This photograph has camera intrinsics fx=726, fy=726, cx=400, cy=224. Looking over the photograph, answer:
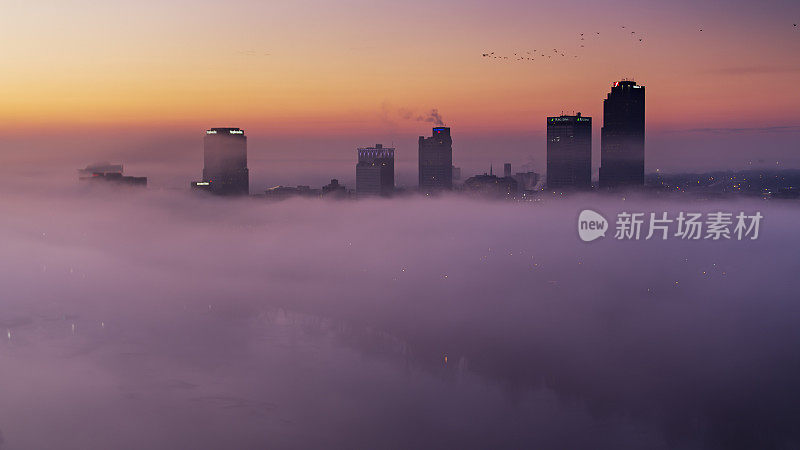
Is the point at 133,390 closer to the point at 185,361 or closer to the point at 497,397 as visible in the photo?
the point at 185,361

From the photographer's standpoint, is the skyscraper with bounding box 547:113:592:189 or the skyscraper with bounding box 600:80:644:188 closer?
the skyscraper with bounding box 600:80:644:188

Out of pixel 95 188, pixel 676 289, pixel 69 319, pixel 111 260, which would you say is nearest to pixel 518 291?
pixel 676 289

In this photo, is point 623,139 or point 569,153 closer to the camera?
point 623,139

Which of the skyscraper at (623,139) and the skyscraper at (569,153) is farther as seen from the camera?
the skyscraper at (569,153)
